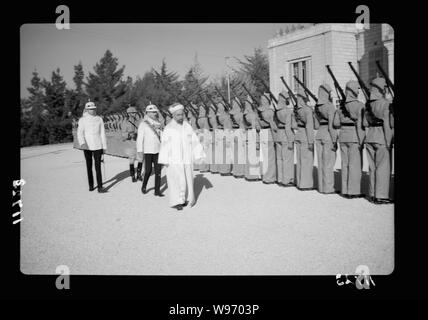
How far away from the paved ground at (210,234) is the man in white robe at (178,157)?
38cm

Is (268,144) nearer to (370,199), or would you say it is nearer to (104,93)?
(370,199)

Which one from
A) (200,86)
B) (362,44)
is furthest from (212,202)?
(200,86)

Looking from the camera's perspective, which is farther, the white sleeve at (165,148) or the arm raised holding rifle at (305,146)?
the arm raised holding rifle at (305,146)

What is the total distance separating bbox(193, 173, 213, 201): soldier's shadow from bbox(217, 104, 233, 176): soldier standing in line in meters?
0.76

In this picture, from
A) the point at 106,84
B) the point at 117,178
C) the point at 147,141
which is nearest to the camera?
the point at 147,141

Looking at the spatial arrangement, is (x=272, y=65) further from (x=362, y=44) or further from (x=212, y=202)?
(x=212, y=202)

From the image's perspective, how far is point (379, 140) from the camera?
750 centimetres

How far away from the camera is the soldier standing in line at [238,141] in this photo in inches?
466

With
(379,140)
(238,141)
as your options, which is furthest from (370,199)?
(238,141)

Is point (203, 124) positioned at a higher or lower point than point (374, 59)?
lower

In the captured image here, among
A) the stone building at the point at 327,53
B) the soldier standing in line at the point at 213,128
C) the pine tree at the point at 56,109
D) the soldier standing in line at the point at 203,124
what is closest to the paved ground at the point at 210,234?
the soldier standing in line at the point at 213,128

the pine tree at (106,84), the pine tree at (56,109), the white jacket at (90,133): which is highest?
the pine tree at (106,84)

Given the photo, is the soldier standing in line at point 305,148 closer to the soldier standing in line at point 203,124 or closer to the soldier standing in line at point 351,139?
the soldier standing in line at point 351,139

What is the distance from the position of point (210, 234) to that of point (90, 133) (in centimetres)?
526
